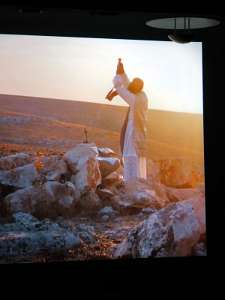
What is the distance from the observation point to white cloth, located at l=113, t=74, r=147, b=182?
722cm

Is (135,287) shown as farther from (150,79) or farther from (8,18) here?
(8,18)

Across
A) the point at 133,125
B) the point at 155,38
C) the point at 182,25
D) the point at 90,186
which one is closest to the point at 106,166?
the point at 90,186

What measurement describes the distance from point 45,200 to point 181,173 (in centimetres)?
147

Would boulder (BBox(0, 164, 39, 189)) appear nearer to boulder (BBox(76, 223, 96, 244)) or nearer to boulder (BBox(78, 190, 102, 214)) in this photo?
boulder (BBox(78, 190, 102, 214))

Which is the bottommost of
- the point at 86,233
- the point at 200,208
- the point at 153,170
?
the point at 86,233

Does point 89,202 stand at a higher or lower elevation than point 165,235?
higher

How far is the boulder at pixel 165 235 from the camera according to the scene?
282 inches

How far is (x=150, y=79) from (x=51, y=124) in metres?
1.13

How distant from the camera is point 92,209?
7.04m

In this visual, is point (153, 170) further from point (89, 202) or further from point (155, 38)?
point (155, 38)

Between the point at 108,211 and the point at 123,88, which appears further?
the point at 123,88

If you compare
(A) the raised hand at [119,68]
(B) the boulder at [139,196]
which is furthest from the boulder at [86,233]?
(A) the raised hand at [119,68]

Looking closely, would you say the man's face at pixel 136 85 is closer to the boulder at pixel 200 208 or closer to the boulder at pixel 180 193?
the boulder at pixel 180 193

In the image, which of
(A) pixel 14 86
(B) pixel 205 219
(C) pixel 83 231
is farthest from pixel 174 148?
(A) pixel 14 86
